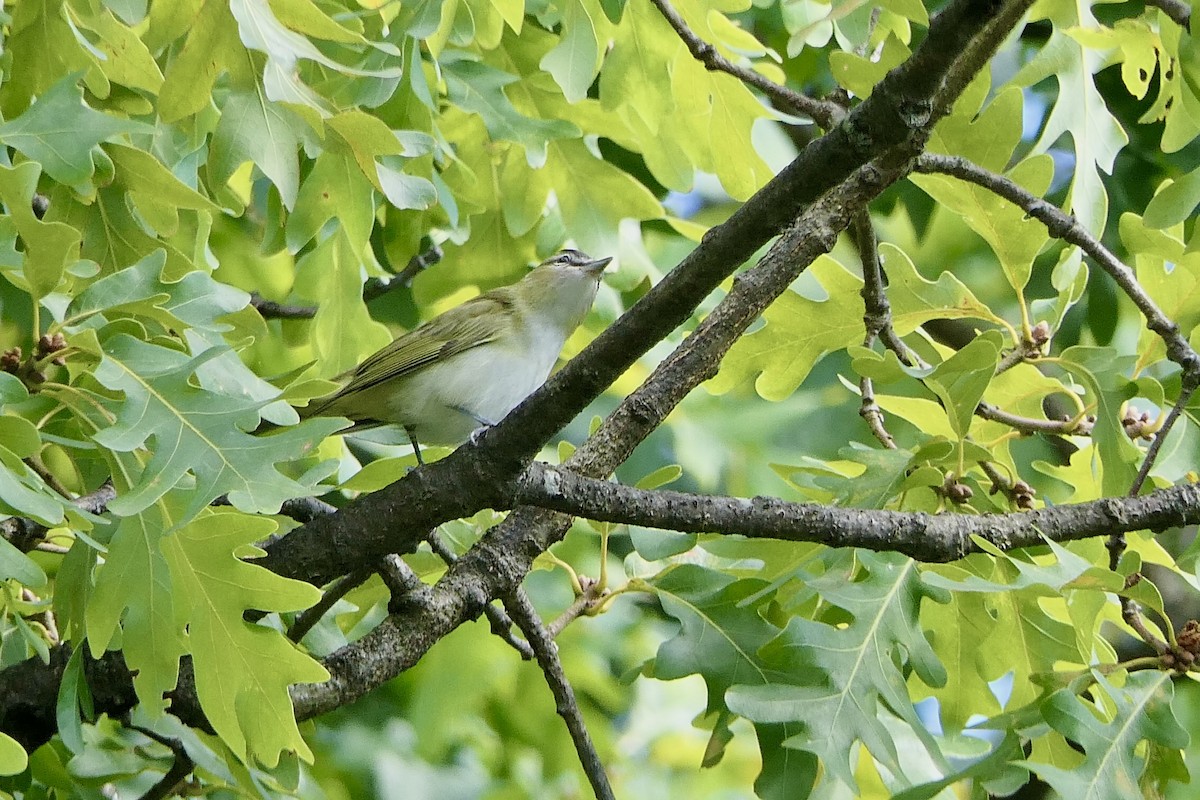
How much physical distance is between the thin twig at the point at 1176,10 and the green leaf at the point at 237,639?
1.52m

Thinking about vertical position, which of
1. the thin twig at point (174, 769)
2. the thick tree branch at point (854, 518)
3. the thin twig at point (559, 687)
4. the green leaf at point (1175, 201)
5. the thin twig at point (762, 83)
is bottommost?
the thin twig at point (174, 769)

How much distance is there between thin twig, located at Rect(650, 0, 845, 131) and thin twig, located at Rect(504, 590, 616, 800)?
986mm

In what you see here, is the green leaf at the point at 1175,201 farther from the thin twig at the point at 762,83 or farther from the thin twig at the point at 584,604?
the thin twig at the point at 584,604

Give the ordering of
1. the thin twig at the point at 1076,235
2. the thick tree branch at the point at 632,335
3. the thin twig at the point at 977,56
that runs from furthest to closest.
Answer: the thin twig at the point at 1076,235
the thin twig at the point at 977,56
the thick tree branch at the point at 632,335

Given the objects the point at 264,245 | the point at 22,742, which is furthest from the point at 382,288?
the point at 22,742

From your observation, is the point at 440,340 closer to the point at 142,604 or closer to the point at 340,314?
the point at 340,314

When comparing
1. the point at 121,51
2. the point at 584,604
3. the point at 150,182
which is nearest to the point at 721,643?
the point at 584,604

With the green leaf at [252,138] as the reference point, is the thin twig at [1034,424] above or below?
below

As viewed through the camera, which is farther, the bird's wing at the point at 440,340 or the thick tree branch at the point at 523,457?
the bird's wing at the point at 440,340

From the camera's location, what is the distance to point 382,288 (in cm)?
361

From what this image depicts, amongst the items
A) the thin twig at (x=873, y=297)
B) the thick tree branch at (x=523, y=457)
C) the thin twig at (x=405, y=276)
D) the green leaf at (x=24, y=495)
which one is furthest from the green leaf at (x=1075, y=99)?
the green leaf at (x=24, y=495)

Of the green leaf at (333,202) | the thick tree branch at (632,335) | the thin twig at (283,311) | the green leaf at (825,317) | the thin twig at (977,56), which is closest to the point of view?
the thick tree branch at (632,335)

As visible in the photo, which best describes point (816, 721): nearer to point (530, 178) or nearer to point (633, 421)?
point (633, 421)

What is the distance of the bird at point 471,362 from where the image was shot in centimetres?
330
